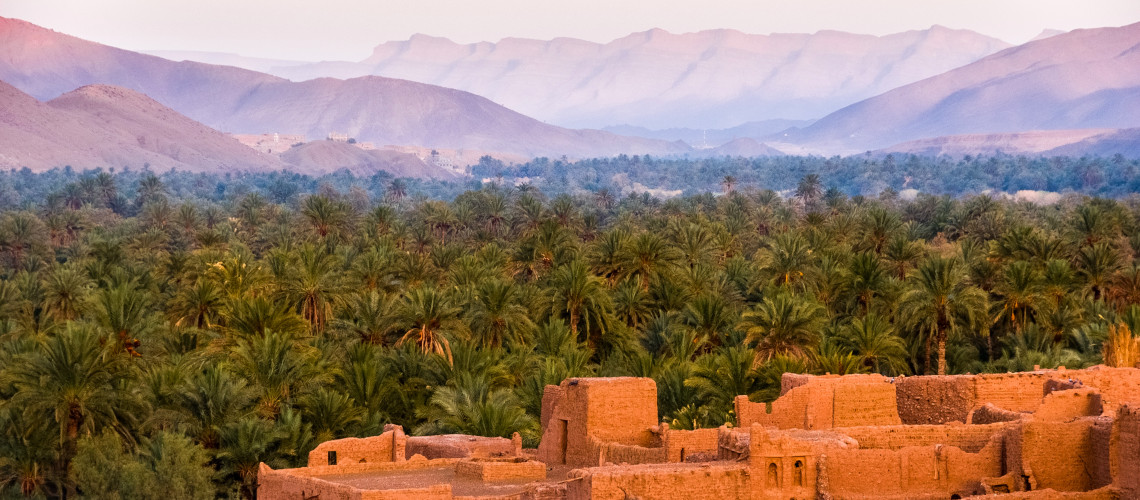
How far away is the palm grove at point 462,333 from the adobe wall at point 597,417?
6.07m

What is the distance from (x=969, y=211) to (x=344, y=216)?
32.3 metres

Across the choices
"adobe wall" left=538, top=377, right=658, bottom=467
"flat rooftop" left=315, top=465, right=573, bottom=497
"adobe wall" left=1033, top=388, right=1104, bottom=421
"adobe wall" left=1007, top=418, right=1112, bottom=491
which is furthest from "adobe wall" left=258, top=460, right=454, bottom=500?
"adobe wall" left=1033, top=388, right=1104, bottom=421

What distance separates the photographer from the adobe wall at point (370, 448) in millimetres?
27781

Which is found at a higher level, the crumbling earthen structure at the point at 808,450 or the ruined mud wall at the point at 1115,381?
the ruined mud wall at the point at 1115,381

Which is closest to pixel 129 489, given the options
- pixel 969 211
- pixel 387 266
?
pixel 387 266

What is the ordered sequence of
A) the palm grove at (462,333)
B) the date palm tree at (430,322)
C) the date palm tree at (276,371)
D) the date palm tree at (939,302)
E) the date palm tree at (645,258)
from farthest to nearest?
the date palm tree at (645,258) → the date palm tree at (939,302) → the date palm tree at (430,322) → the date palm tree at (276,371) → the palm grove at (462,333)

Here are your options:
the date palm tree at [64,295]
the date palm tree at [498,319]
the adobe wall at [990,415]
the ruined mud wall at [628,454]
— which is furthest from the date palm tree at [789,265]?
the ruined mud wall at [628,454]

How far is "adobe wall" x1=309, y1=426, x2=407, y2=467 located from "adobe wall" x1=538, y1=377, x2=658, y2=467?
8.47ft

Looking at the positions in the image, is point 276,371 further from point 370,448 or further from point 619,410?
point 619,410

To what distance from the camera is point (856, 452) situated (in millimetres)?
22609

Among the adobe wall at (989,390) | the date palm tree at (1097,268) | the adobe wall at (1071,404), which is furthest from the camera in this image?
the date palm tree at (1097,268)

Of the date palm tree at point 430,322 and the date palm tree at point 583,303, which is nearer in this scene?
the date palm tree at point 430,322

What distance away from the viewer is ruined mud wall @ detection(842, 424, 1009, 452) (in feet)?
77.4

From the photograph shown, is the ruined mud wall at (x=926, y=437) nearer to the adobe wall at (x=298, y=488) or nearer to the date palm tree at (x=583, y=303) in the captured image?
the adobe wall at (x=298, y=488)
